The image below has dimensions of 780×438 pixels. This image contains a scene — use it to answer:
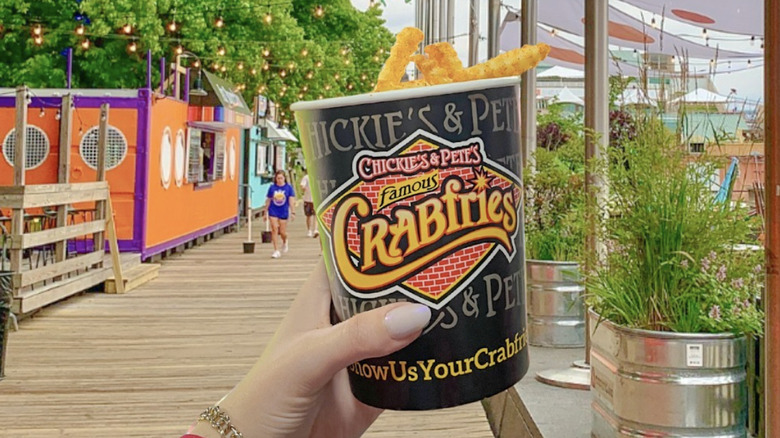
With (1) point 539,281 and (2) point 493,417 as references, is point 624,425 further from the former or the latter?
(1) point 539,281

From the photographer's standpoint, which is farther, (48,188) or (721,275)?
(48,188)

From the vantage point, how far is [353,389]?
1348 millimetres

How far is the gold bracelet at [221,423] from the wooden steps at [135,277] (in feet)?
31.6

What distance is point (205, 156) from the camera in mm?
17297

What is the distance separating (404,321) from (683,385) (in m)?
1.90

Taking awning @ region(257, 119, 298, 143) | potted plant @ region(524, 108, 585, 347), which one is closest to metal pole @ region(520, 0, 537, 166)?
potted plant @ region(524, 108, 585, 347)

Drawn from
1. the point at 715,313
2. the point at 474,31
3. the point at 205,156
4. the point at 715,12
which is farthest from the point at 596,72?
the point at 205,156

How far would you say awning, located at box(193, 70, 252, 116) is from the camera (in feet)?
52.1

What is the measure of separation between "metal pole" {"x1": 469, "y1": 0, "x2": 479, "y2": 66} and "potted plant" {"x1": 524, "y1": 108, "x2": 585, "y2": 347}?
4548 mm

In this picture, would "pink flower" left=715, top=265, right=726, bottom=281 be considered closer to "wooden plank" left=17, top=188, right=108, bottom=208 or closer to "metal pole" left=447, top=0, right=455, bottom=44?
"wooden plank" left=17, top=188, right=108, bottom=208

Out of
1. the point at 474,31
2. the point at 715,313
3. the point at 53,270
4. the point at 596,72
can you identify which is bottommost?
the point at 53,270

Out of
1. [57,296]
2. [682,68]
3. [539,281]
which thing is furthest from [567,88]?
[682,68]

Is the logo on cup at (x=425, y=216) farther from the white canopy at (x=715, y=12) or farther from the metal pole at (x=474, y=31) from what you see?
the metal pole at (x=474, y=31)

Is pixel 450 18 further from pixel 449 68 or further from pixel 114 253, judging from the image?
pixel 449 68
